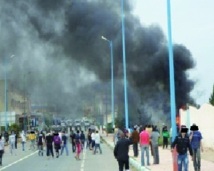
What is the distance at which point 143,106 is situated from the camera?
60.6 metres

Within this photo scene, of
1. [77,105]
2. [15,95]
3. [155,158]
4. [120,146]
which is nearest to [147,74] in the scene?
[155,158]

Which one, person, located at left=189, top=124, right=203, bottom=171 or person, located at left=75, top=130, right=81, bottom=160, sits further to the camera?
person, located at left=75, top=130, right=81, bottom=160

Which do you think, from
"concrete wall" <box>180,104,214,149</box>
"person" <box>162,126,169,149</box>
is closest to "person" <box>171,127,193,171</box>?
"concrete wall" <box>180,104,214,149</box>

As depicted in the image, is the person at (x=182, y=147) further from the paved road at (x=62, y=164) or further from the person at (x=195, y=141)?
the paved road at (x=62, y=164)

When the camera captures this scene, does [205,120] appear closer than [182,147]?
No

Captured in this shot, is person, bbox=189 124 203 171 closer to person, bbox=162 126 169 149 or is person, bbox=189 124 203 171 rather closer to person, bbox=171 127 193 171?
person, bbox=171 127 193 171

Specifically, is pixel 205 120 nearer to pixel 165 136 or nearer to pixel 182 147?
pixel 165 136

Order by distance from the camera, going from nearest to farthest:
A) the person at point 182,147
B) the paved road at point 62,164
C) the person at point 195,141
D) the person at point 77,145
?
the person at point 182,147 → the person at point 195,141 → the paved road at point 62,164 → the person at point 77,145

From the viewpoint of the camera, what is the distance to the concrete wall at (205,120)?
27.9m

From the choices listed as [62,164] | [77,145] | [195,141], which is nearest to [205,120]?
[77,145]

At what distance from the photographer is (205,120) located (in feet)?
94.3

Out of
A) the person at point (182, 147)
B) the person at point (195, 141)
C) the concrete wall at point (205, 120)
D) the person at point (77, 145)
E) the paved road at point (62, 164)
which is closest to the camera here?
the person at point (182, 147)

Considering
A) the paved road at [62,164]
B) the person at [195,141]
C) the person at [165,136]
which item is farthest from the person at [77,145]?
the person at [195,141]

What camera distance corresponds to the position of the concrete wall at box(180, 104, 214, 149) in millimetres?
27945
